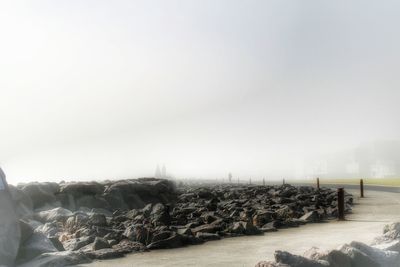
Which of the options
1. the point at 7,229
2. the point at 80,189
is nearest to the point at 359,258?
the point at 7,229

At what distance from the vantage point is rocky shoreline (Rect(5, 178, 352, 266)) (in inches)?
318

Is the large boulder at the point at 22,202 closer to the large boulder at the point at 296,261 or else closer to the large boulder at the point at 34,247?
the large boulder at the point at 34,247

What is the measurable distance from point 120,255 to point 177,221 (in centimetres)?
544

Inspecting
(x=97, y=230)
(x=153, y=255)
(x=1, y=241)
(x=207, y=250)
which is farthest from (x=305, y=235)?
(x=1, y=241)

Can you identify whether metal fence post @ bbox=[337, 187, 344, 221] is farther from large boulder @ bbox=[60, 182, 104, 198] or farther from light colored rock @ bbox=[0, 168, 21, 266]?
light colored rock @ bbox=[0, 168, 21, 266]

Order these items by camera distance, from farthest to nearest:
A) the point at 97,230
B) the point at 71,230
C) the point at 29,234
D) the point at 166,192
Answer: the point at 166,192
the point at 71,230
the point at 97,230
the point at 29,234

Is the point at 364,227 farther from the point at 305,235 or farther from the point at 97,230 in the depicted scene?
the point at 97,230

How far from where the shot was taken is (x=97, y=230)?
33.9 feet

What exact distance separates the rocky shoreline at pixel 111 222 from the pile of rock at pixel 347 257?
3.39 m

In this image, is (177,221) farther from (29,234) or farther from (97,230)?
(29,234)

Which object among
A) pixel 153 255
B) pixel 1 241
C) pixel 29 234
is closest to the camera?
pixel 1 241

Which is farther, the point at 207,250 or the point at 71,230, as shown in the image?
the point at 71,230

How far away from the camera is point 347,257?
668 centimetres

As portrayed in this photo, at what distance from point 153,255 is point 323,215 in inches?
320
